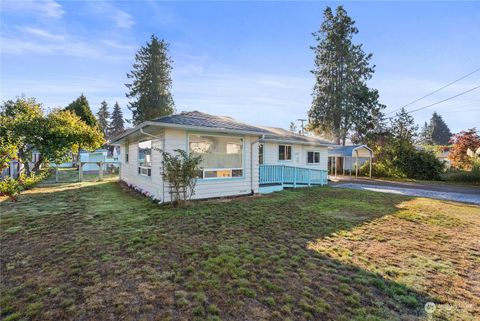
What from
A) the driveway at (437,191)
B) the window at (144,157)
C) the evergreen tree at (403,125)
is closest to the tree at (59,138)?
the window at (144,157)

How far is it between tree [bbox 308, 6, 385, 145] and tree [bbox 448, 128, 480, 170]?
28.8ft

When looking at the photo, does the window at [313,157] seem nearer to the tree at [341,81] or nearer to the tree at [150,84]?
the tree at [341,81]

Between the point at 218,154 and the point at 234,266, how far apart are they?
6.01 metres

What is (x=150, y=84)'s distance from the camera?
30781 mm

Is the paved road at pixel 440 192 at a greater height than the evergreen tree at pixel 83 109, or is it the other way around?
the evergreen tree at pixel 83 109

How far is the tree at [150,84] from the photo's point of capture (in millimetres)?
30641

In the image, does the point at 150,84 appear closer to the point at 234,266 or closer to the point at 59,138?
the point at 59,138

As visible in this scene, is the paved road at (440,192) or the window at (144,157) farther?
the paved road at (440,192)

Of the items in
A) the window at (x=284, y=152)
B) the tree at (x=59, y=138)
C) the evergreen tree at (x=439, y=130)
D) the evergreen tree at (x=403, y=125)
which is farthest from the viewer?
the evergreen tree at (x=439, y=130)

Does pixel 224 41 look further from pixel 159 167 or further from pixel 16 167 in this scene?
pixel 16 167

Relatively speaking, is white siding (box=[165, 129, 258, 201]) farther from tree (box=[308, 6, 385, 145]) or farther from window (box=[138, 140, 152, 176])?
tree (box=[308, 6, 385, 145])

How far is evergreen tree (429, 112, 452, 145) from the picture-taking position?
7281 cm

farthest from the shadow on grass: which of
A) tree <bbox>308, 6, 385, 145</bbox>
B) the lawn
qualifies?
tree <bbox>308, 6, 385, 145</bbox>

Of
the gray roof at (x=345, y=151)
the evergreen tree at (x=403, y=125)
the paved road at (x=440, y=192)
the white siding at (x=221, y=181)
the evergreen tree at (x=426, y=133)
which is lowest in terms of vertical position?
the paved road at (x=440, y=192)
